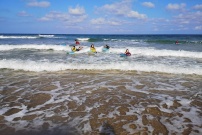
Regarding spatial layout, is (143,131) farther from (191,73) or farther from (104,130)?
(191,73)

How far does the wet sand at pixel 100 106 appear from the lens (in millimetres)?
5102

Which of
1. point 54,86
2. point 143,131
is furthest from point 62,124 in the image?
point 54,86

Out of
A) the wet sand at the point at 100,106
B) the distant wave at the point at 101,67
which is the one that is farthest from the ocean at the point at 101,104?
the distant wave at the point at 101,67

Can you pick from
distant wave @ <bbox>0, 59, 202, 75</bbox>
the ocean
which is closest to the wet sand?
the ocean

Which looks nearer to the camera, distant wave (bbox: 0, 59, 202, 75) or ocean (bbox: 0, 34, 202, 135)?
ocean (bbox: 0, 34, 202, 135)

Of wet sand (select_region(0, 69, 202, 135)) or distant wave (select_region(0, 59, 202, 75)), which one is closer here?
wet sand (select_region(0, 69, 202, 135))

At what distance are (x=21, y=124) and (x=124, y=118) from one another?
279 centimetres

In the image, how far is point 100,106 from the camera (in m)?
6.67

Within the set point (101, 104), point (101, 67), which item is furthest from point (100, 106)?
point (101, 67)

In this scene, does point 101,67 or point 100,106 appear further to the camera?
point 101,67

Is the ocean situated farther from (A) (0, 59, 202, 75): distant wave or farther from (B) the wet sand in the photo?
(A) (0, 59, 202, 75): distant wave

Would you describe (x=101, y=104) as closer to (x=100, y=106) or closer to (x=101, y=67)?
(x=100, y=106)

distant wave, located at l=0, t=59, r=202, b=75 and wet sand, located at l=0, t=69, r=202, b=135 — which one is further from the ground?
distant wave, located at l=0, t=59, r=202, b=75

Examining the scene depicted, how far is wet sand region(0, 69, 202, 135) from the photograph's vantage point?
5102 millimetres
